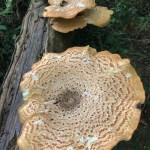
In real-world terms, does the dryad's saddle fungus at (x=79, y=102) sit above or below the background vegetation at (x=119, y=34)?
above

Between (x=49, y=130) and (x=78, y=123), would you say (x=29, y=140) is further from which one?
(x=78, y=123)

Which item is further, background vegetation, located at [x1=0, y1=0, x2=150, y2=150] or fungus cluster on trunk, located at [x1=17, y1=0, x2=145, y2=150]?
background vegetation, located at [x1=0, y1=0, x2=150, y2=150]

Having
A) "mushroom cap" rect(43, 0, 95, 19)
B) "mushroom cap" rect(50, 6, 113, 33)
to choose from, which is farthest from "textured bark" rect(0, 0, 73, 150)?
"mushroom cap" rect(43, 0, 95, 19)

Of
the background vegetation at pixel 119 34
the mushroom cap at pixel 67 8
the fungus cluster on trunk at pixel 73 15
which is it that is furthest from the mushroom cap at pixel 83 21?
the background vegetation at pixel 119 34

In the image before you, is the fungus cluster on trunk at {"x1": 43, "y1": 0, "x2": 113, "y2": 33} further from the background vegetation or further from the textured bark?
the background vegetation

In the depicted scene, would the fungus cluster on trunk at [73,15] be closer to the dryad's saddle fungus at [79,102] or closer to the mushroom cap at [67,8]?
the mushroom cap at [67,8]

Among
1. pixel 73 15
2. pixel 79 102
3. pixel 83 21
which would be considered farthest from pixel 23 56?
pixel 79 102

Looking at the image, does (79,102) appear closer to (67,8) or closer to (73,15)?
(73,15)

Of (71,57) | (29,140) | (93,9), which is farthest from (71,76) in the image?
(93,9)

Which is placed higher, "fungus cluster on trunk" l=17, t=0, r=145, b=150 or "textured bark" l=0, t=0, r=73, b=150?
"fungus cluster on trunk" l=17, t=0, r=145, b=150
